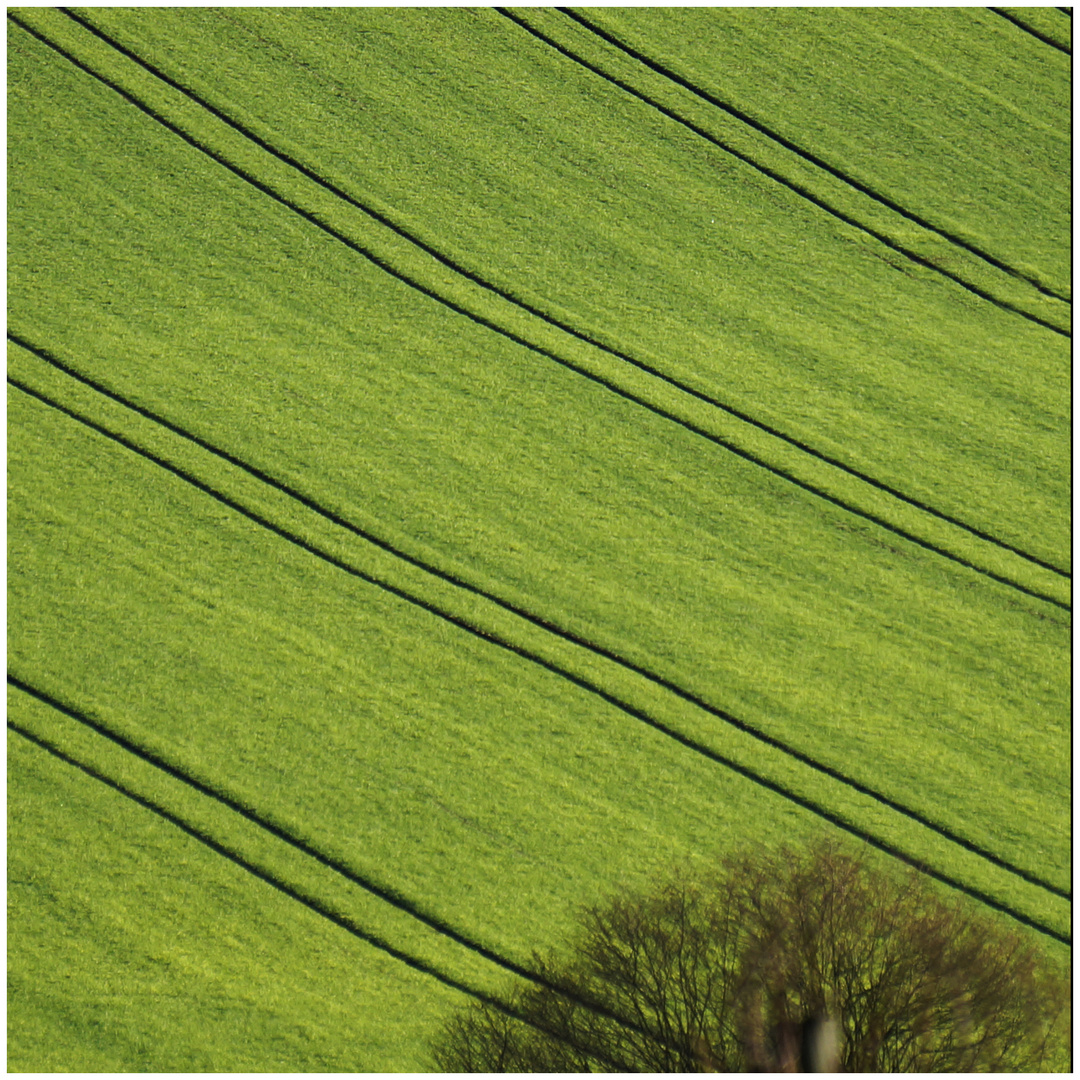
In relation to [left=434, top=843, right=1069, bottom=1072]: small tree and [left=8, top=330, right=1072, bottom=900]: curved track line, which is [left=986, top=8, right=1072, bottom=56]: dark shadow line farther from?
[left=434, top=843, right=1069, bottom=1072]: small tree

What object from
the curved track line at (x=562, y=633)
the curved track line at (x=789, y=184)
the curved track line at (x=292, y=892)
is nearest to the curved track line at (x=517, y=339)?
the curved track line at (x=562, y=633)

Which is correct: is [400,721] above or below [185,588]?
below

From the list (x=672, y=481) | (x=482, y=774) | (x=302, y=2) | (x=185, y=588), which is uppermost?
(x=302, y=2)

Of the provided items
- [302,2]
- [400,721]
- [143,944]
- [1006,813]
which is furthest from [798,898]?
[302,2]

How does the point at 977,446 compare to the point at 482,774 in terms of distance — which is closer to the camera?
the point at 482,774

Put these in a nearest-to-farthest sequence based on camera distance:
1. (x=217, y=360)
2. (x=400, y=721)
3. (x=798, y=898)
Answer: (x=798, y=898) → (x=400, y=721) → (x=217, y=360)

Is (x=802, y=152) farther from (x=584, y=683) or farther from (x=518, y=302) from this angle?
(x=584, y=683)

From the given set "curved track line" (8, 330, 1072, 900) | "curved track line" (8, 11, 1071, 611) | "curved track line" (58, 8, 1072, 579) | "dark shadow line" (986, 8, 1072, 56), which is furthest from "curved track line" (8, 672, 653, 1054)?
"dark shadow line" (986, 8, 1072, 56)

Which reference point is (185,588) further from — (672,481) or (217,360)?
(672,481)

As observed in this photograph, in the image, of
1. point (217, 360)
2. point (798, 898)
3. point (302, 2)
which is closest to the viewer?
point (798, 898)
